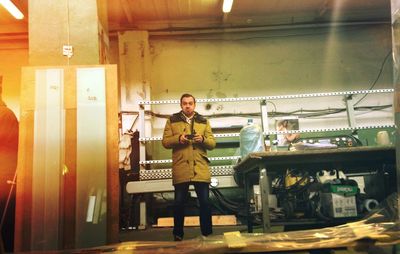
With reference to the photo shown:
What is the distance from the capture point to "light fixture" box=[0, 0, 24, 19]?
4891mm

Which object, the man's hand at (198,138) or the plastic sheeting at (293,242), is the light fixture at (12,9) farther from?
the plastic sheeting at (293,242)

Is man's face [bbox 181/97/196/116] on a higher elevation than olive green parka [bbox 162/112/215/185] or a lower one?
higher

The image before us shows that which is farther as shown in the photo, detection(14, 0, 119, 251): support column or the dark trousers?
the dark trousers

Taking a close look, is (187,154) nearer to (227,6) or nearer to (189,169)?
(189,169)

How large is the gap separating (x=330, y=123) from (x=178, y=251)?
5.24 metres

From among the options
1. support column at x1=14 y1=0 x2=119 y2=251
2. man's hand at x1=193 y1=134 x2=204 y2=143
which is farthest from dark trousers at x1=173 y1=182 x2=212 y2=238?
support column at x1=14 y1=0 x2=119 y2=251

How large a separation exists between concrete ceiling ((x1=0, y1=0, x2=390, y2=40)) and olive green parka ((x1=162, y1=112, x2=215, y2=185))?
2.40 meters

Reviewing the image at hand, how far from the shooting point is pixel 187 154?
12.3 ft

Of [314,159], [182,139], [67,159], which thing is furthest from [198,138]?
[67,159]

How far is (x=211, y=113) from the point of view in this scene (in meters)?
6.16

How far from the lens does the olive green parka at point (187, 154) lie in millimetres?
3719

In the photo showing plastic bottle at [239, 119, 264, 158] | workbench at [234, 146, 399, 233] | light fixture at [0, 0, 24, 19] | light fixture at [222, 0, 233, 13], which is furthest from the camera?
light fixture at [222, 0, 233, 13]

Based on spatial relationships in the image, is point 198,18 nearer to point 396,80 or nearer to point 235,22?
point 235,22

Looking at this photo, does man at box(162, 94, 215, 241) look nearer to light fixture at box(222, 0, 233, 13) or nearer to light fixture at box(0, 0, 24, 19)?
light fixture at box(222, 0, 233, 13)
